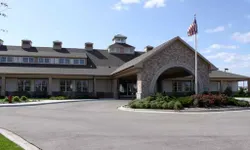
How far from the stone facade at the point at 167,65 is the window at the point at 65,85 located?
1461 cm

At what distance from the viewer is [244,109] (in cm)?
1975

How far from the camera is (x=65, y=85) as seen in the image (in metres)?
38.8

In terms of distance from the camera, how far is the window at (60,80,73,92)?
38.6 m

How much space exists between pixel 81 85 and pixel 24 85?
23.6 ft

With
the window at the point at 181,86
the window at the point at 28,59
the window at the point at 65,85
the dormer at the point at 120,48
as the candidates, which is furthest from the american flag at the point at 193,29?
the window at the point at 28,59

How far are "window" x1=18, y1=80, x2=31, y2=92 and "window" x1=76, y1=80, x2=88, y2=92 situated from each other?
20.3ft

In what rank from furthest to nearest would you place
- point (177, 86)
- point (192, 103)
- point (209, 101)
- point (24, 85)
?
1. point (177, 86)
2. point (24, 85)
3. point (192, 103)
4. point (209, 101)

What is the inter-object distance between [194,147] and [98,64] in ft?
114

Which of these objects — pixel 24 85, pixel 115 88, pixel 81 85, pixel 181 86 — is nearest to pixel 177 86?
pixel 181 86

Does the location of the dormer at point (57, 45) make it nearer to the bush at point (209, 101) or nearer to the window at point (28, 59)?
the window at point (28, 59)

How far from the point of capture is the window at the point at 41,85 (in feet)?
124

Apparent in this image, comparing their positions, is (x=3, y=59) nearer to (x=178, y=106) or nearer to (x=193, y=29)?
(x=193, y=29)

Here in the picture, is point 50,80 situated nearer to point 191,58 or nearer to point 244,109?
point 191,58

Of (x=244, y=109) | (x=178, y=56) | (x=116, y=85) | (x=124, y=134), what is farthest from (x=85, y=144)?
(x=116, y=85)
